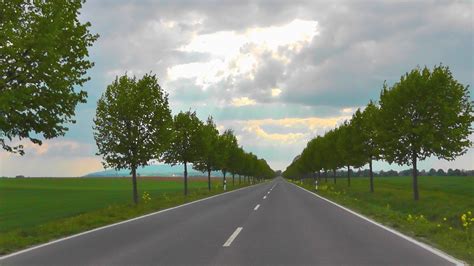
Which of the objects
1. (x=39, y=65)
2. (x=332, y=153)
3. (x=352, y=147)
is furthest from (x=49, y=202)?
(x=332, y=153)

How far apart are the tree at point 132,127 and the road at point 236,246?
954 cm

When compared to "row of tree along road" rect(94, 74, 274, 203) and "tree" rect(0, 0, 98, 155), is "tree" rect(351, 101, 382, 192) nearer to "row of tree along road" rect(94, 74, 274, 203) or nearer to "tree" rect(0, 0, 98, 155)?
"row of tree along road" rect(94, 74, 274, 203)

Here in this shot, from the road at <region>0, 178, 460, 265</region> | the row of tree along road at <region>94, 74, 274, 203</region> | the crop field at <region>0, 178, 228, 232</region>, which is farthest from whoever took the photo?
the row of tree along road at <region>94, 74, 274, 203</region>

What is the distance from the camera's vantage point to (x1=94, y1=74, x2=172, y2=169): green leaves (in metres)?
24.1

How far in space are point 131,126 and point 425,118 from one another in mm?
16719

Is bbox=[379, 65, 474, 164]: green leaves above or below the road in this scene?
above

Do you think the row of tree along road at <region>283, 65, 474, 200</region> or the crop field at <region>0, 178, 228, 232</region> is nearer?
the crop field at <region>0, 178, 228, 232</region>

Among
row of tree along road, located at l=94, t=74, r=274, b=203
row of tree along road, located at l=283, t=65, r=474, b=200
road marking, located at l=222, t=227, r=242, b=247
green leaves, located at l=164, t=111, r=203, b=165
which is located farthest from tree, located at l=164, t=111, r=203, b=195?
road marking, located at l=222, t=227, r=242, b=247

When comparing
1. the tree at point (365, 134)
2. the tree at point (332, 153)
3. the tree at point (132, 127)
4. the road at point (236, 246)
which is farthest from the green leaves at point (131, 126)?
the tree at point (332, 153)

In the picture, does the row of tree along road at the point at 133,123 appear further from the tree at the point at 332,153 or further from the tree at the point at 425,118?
the tree at the point at 332,153

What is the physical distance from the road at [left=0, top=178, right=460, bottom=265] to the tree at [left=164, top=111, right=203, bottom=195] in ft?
69.5

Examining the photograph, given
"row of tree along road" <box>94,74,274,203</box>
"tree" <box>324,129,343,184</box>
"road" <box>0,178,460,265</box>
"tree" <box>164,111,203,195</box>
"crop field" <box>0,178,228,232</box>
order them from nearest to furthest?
"road" <box>0,178,460,265</box> → "crop field" <box>0,178,228,232</box> → "row of tree along road" <box>94,74,274,203</box> → "tree" <box>164,111,203,195</box> → "tree" <box>324,129,343,184</box>

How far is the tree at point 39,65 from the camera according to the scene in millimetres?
11375

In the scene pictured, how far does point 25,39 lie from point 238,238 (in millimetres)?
7363
